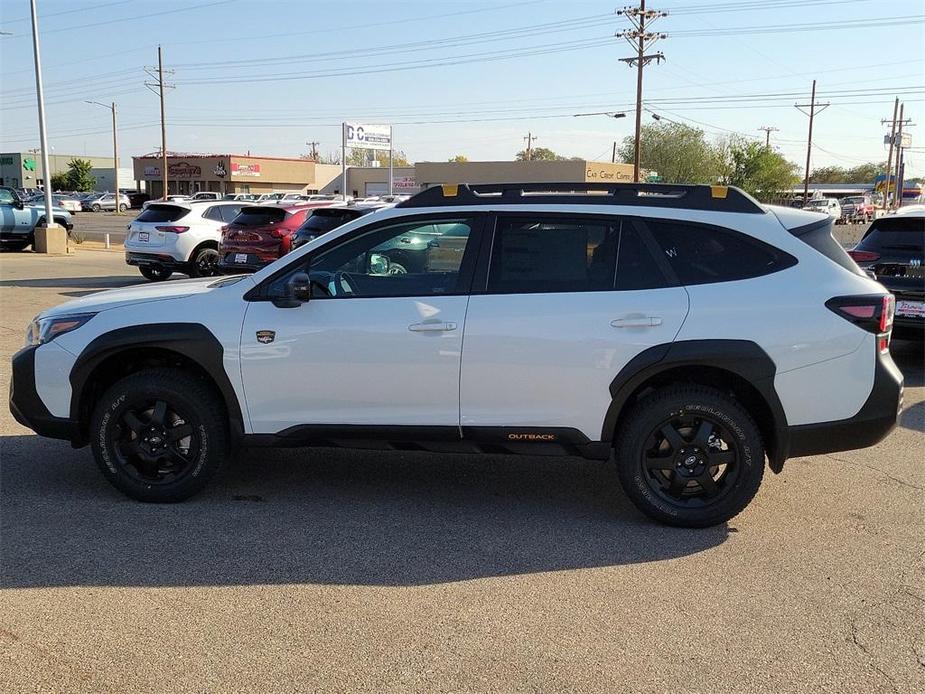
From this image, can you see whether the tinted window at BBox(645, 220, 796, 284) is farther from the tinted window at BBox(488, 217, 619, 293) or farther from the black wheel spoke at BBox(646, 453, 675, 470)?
the black wheel spoke at BBox(646, 453, 675, 470)

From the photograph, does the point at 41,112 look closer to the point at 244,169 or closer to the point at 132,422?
the point at 132,422

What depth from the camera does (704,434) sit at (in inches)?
184

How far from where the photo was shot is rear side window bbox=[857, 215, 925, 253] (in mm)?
9047

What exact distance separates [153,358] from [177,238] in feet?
39.5

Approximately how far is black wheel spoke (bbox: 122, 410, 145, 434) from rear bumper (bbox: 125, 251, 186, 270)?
39.9 feet

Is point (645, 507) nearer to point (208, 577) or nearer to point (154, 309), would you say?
point (208, 577)

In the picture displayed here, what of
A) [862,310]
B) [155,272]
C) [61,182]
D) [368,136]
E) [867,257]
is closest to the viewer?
[862,310]

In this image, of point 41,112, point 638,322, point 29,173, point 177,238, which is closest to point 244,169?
point 29,173

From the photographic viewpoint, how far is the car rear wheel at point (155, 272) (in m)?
17.5

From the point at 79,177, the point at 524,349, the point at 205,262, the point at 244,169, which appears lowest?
the point at 205,262

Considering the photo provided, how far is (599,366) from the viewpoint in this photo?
4594 mm

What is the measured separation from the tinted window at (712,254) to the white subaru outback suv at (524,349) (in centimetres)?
1

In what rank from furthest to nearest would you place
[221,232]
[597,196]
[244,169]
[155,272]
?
[244,169] → [155,272] → [221,232] → [597,196]

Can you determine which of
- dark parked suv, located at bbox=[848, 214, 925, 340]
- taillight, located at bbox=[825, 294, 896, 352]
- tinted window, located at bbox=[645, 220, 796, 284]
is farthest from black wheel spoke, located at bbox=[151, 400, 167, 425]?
dark parked suv, located at bbox=[848, 214, 925, 340]
